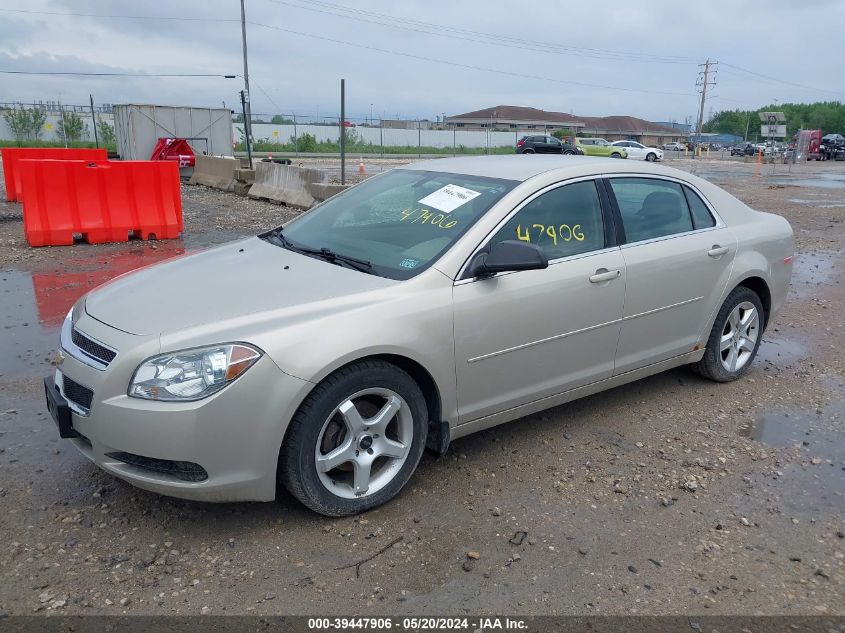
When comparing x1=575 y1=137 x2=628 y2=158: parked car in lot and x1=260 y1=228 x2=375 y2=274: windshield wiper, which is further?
x1=575 y1=137 x2=628 y2=158: parked car in lot

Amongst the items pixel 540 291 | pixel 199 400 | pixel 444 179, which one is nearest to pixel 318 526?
pixel 199 400

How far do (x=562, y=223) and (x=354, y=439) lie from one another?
1743 mm

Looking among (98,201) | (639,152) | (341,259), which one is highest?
(341,259)

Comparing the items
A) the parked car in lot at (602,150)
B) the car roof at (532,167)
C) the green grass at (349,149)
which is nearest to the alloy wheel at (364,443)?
the car roof at (532,167)

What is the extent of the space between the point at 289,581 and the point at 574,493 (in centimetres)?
151

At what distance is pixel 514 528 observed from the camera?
3.23 metres

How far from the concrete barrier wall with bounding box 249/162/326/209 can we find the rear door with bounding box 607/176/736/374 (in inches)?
384

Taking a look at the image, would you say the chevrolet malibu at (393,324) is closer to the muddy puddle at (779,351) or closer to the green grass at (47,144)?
the muddy puddle at (779,351)

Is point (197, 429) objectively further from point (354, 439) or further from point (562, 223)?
point (562, 223)

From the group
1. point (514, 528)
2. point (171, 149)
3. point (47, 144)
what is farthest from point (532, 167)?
point (47, 144)

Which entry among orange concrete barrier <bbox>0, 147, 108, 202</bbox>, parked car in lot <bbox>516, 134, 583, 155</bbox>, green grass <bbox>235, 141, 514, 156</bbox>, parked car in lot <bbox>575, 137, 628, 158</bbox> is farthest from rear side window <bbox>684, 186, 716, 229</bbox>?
parked car in lot <bbox>575, 137, 628, 158</bbox>

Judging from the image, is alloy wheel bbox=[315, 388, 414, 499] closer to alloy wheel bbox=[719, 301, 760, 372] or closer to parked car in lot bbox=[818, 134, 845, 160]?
alloy wheel bbox=[719, 301, 760, 372]

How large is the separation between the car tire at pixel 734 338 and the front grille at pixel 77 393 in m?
3.86

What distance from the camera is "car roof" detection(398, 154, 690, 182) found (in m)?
4.09
